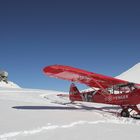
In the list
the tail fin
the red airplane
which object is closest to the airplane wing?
the red airplane

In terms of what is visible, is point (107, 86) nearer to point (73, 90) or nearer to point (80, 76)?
point (80, 76)

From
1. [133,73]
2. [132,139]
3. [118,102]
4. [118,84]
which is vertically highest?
[133,73]

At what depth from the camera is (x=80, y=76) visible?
17359 mm

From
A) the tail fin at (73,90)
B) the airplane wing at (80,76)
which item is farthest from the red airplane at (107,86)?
the tail fin at (73,90)

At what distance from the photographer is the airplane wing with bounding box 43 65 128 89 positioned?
16.2 m

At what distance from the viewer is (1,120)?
30.3 feet

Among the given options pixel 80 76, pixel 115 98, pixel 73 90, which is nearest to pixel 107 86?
pixel 115 98

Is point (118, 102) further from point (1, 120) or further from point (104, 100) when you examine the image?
point (1, 120)

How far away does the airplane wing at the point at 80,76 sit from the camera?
639 inches

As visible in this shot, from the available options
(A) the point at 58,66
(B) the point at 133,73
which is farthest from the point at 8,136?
(B) the point at 133,73

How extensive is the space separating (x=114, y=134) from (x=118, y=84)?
8.83 metres

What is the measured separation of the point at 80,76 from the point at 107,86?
89.7 inches

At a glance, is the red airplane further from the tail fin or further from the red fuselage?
the tail fin

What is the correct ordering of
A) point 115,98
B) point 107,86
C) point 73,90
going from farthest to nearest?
point 73,90 → point 107,86 → point 115,98
